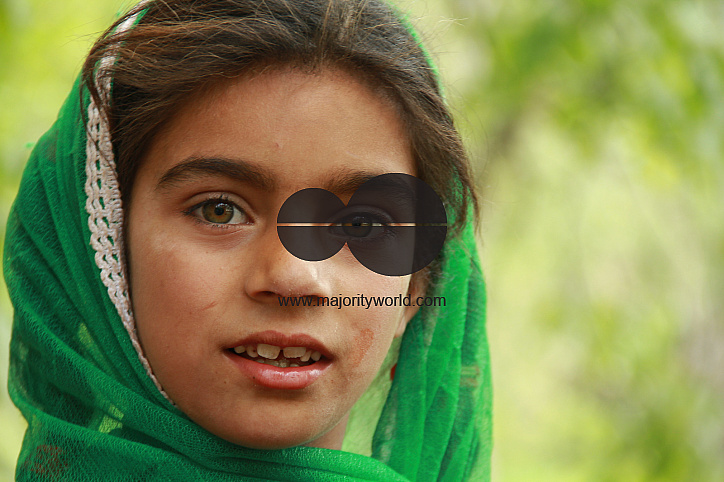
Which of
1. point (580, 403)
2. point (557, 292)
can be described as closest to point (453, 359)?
point (557, 292)

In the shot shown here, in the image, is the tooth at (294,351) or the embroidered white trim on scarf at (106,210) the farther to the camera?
the embroidered white trim on scarf at (106,210)

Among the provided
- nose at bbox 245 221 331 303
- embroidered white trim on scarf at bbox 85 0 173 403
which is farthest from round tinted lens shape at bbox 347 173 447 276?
embroidered white trim on scarf at bbox 85 0 173 403

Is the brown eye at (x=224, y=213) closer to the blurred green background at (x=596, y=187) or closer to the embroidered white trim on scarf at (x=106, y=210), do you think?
the embroidered white trim on scarf at (x=106, y=210)

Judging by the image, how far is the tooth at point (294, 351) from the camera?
1.17 m

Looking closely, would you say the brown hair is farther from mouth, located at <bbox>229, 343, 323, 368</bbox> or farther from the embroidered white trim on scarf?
mouth, located at <bbox>229, 343, 323, 368</bbox>

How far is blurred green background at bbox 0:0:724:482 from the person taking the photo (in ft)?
9.23

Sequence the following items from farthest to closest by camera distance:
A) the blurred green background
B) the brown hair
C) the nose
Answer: the blurred green background, the brown hair, the nose

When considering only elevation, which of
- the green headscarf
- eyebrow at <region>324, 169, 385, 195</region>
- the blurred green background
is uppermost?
the blurred green background

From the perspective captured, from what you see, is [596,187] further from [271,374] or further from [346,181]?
[271,374]

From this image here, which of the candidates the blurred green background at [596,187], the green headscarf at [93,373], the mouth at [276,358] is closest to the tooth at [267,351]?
the mouth at [276,358]

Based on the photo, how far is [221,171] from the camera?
120 cm

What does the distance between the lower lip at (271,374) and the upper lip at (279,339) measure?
0.11 feet

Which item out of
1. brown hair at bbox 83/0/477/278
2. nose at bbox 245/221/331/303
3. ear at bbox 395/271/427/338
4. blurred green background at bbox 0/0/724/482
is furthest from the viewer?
blurred green background at bbox 0/0/724/482
